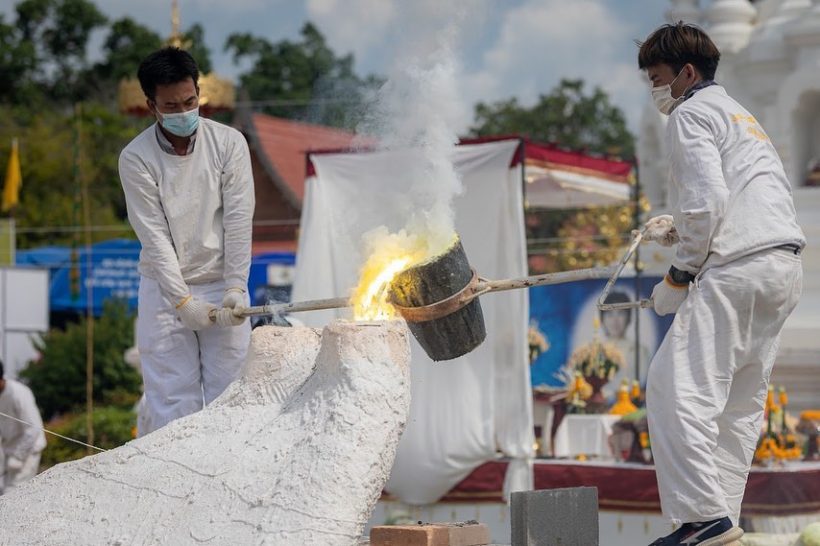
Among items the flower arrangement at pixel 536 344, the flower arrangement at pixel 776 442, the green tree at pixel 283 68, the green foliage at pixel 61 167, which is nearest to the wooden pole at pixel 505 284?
the flower arrangement at pixel 776 442

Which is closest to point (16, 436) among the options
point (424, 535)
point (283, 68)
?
point (424, 535)

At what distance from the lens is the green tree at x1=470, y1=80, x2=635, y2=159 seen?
3297 centimetres

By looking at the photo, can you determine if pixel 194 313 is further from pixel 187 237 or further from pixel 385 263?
pixel 385 263

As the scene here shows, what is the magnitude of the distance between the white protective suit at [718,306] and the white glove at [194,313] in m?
2.06

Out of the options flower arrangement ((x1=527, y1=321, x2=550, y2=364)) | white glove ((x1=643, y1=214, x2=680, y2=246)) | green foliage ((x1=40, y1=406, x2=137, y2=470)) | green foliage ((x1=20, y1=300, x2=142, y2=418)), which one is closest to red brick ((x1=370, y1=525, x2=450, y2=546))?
white glove ((x1=643, y1=214, x2=680, y2=246))

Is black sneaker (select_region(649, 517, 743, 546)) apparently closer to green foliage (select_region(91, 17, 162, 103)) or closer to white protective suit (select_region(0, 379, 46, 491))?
white protective suit (select_region(0, 379, 46, 491))

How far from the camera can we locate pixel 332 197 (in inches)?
413

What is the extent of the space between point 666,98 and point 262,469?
204 cm

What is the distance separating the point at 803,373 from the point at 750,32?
14.3 feet

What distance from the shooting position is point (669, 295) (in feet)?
15.6

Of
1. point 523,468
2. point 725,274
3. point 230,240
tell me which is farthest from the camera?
point 523,468

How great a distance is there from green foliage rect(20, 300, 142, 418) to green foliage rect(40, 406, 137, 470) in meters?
2.57

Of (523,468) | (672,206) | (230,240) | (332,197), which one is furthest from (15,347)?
(672,206)

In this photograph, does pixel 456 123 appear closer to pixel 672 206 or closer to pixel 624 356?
pixel 672 206
